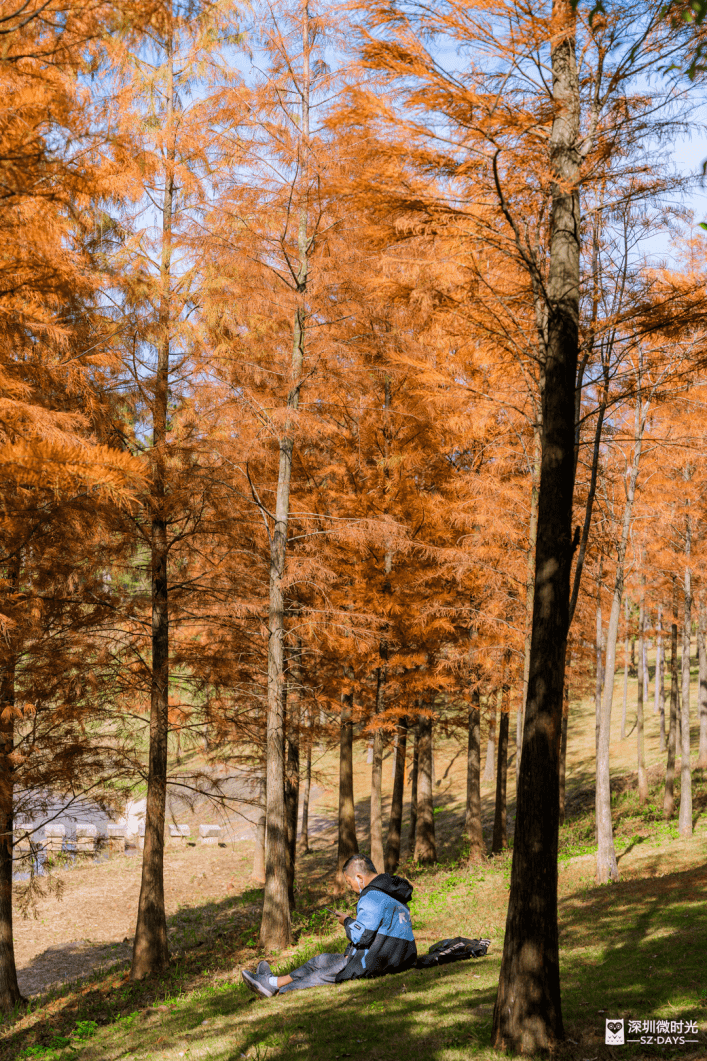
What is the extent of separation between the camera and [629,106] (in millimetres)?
5473

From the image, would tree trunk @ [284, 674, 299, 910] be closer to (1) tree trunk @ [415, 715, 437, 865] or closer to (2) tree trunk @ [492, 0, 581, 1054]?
(1) tree trunk @ [415, 715, 437, 865]

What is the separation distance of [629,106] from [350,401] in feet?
24.4

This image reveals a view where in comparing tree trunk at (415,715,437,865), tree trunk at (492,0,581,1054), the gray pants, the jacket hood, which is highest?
tree trunk at (492,0,581,1054)

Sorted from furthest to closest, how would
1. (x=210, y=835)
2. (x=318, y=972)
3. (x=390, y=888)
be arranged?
(x=210, y=835)
(x=318, y=972)
(x=390, y=888)

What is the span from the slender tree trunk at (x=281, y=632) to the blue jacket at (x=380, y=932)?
3941 millimetres

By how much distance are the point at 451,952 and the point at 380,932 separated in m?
0.84

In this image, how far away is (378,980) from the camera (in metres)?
6.05

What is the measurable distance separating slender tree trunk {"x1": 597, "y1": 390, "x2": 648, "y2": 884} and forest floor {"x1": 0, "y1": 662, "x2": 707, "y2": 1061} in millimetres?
482


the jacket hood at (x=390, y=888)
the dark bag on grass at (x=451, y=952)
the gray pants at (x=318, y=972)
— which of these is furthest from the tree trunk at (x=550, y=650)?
the gray pants at (x=318, y=972)

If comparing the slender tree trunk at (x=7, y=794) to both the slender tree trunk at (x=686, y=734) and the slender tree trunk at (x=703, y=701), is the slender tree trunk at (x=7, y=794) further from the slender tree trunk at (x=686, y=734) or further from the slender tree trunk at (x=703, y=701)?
the slender tree trunk at (x=703, y=701)

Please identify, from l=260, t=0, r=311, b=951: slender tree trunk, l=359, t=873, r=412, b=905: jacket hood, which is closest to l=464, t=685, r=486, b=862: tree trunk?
l=260, t=0, r=311, b=951: slender tree trunk

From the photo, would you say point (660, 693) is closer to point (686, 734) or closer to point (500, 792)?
point (500, 792)

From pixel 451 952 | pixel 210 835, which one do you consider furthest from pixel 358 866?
pixel 210 835

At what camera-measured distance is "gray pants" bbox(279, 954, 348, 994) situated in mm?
6242
